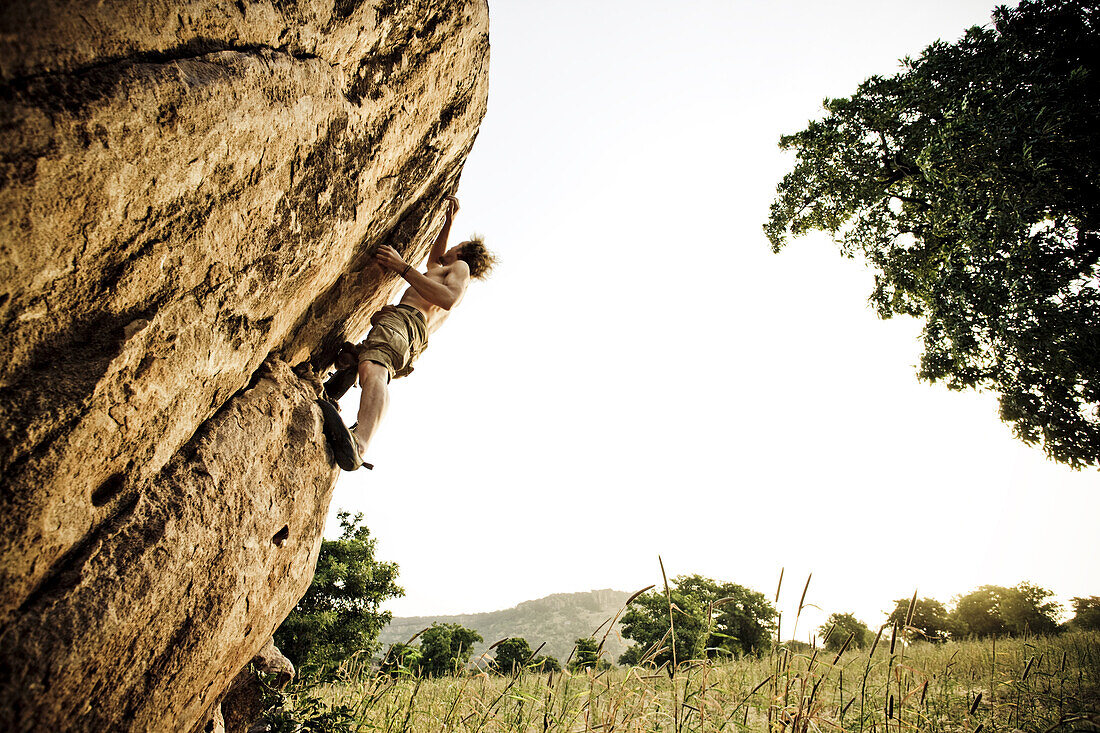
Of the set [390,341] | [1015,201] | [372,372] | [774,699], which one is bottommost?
[774,699]

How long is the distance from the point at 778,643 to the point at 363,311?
449cm

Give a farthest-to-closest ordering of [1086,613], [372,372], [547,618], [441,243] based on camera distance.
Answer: [547,618] < [1086,613] < [441,243] < [372,372]

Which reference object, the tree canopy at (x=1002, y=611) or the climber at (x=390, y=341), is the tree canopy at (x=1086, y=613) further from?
the climber at (x=390, y=341)

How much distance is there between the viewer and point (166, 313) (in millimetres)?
2330

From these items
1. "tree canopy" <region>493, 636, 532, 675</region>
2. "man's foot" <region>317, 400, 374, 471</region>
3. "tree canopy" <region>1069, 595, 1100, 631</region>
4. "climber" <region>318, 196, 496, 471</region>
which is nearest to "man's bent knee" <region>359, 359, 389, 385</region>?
"climber" <region>318, 196, 496, 471</region>

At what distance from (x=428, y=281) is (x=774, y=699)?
414cm

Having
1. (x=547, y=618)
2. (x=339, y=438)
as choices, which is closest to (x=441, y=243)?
(x=339, y=438)

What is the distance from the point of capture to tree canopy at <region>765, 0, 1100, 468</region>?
6.68 metres

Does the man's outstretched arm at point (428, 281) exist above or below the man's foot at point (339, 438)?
above

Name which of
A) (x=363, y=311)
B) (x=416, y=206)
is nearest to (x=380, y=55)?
(x=416, y=206)

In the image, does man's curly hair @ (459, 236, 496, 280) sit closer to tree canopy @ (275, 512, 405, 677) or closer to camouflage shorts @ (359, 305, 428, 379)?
camouflage shorts @ (359, 305, 428, 379)

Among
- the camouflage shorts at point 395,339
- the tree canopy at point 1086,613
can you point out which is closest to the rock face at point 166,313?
the camouflage shorts at point 395,339

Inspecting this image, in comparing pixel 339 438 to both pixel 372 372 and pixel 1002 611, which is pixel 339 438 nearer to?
pixel 372 372

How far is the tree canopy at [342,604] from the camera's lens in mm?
16359
